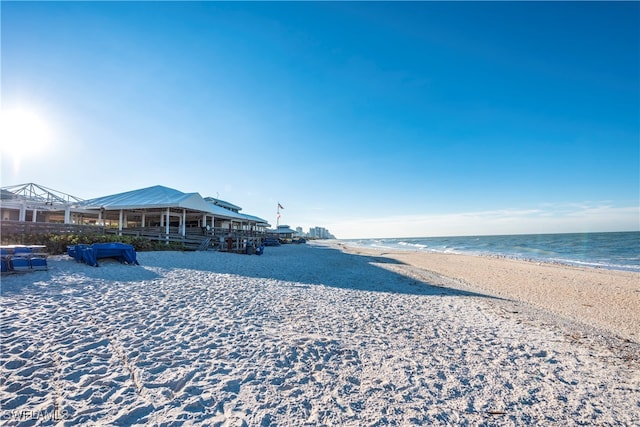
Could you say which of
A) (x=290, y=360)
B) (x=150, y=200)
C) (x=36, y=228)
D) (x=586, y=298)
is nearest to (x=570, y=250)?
(x=586, y=298)

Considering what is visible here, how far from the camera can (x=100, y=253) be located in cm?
927

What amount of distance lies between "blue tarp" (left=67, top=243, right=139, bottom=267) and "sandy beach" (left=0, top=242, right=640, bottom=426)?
6.10ft

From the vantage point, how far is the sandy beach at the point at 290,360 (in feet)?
8.52

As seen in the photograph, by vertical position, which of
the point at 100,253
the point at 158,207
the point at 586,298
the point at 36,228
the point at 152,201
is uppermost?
the point at 152,201

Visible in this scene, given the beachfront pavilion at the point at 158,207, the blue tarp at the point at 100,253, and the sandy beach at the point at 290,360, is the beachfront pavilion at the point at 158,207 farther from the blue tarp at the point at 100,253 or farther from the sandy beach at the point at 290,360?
the sandy beach at the point at 290,360

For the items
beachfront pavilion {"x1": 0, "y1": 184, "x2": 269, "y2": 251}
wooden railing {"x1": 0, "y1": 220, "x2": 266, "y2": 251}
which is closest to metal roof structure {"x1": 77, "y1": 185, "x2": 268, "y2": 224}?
beachfront pavilion {"x1": 0, "y1": 184, "x2": 269, "y2": 251}

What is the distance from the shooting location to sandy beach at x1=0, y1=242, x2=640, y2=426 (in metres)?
2.60

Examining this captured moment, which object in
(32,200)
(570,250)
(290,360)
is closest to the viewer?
(290,360)

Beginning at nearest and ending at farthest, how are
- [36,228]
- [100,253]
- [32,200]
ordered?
[100,253], [36,228], [32,200]

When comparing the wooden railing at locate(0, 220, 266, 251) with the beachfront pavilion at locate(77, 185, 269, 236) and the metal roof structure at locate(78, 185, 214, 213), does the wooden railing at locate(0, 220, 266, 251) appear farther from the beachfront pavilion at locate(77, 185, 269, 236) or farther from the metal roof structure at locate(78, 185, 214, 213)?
the metal roof structure at locate(78, 185, 214, 213)

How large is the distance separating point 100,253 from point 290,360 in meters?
8.92

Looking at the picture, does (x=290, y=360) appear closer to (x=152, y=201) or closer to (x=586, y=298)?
(x=586, y=298)

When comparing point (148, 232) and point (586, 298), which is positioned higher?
point (148, 232)

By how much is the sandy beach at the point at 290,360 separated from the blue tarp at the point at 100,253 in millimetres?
1859
